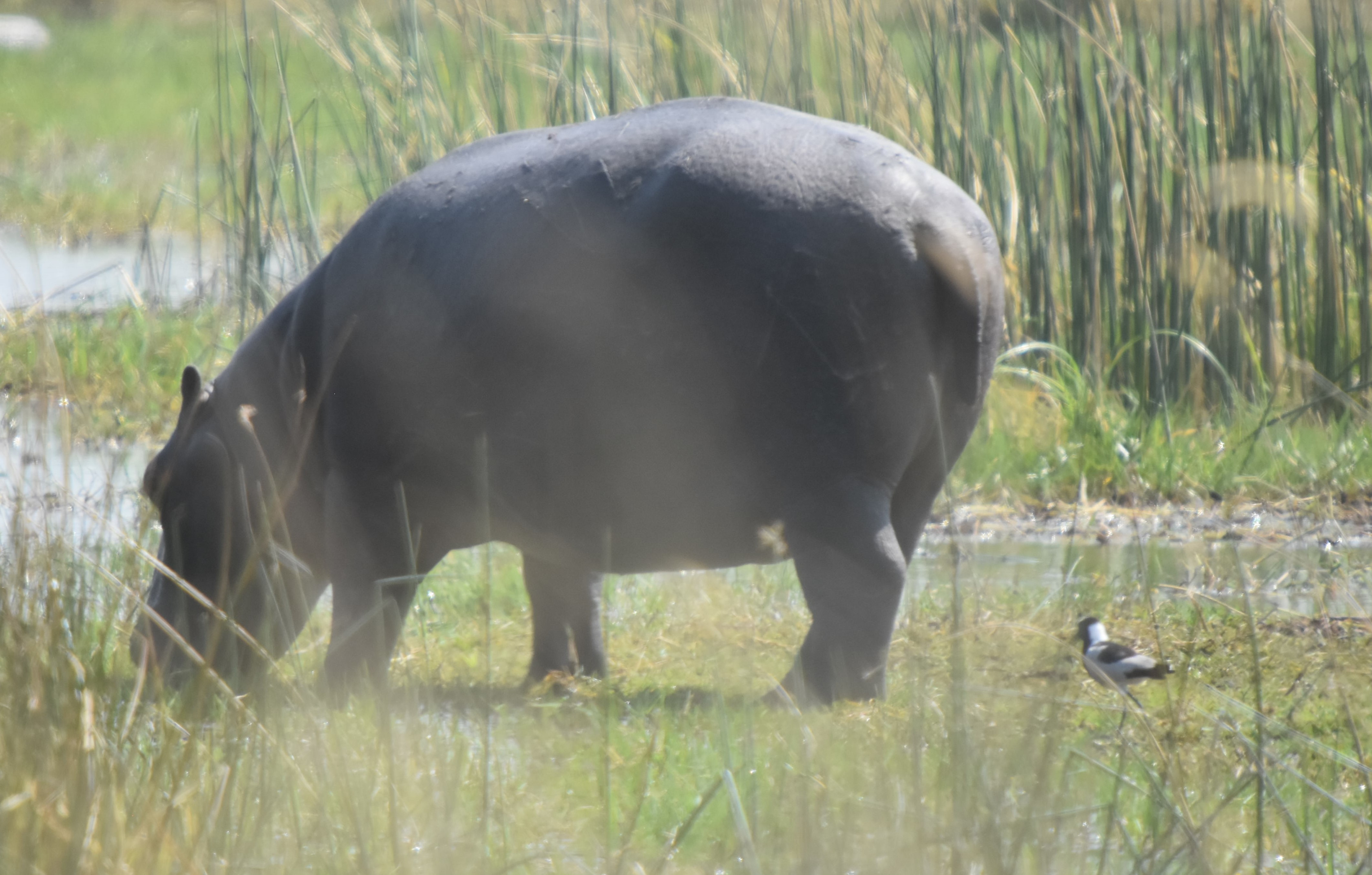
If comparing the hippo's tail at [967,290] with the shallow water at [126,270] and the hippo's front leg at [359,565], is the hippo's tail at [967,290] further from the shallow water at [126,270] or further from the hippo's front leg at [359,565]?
the shallow water at [126,270]

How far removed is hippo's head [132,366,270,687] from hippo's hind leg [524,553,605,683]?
60 centimetres

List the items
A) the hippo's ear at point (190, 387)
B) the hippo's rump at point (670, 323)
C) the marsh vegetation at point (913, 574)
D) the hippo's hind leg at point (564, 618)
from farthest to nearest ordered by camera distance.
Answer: the hippo's hind leg at point (564, 618) < the hippo's ear at point (190, 387) < the hippo's rump at point (670, 323) < the marsh vegetation at point (913, 574)

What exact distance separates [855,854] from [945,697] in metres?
0.77

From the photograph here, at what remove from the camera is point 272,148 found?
4.97 m

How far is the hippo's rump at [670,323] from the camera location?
2715 millimetres

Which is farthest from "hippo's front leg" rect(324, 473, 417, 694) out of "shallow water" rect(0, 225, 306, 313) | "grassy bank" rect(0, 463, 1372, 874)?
"shallow water" rect(0, 225, 306, 313)

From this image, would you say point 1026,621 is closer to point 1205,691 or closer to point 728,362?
point 1205,691

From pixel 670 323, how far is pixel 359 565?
37.1 inches

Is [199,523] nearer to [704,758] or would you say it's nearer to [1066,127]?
[704,758]

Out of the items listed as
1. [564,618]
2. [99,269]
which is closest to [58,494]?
[99,269]

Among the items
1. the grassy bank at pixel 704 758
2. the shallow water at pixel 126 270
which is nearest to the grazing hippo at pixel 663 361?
the grassy bank at pixel 704 758

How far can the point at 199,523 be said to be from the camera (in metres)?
3.42

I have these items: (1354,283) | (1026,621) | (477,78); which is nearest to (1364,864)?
(1026,621)

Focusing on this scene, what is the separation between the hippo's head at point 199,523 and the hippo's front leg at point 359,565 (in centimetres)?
23
